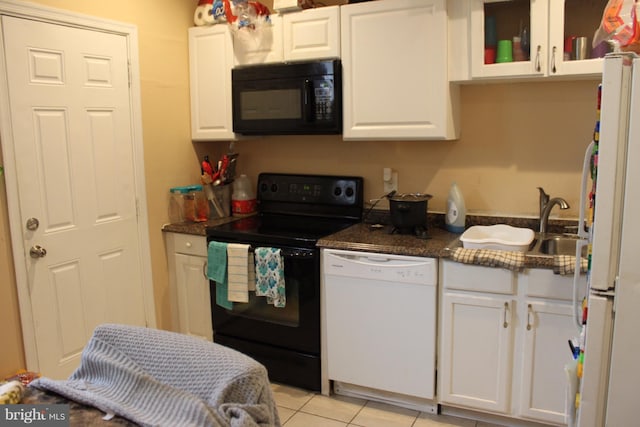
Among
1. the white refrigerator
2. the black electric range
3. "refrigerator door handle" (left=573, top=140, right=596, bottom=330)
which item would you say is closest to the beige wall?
the black electric range

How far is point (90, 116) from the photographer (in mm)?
2910

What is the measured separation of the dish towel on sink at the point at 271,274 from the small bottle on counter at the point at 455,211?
0.96 metres

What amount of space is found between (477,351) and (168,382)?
1648 millimetres

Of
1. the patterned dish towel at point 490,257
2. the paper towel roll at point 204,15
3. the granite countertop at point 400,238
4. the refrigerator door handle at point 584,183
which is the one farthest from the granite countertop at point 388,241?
the paper towel roll at point 204,15

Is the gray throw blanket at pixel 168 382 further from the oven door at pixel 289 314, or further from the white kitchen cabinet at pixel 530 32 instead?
the white kitchen cabinet at pixel 530 32

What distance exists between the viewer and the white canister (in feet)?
12.0

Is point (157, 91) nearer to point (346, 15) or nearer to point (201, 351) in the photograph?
point (346, 15)

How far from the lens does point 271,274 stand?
299 centimetres

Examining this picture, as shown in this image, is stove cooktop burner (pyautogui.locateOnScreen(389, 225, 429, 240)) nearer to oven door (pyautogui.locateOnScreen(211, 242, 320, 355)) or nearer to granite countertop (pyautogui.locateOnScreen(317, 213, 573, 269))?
granite countertop (pyautogui.locateOnScreen(317, 213, 573, 269))

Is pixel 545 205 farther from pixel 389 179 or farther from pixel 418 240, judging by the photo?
pixel 389 179

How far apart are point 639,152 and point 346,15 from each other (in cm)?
181

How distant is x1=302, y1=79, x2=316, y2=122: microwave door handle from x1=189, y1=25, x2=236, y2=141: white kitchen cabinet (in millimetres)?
561

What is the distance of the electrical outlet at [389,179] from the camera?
329 cm

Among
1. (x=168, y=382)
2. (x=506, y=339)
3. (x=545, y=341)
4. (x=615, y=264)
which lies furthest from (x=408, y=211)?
(x=168, y=382)
